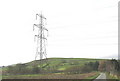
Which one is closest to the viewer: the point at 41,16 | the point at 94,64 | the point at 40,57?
the point at 40,57

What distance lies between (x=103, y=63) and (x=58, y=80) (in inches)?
4187

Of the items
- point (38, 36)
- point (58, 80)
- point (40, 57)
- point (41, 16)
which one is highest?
point (41, 16)

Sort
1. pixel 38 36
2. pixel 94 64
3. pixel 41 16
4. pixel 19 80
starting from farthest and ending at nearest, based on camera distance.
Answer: pixel 94 64
pixel 41 16
pixel 38 36
pixel 19 80

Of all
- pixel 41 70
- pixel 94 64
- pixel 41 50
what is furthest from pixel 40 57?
pixel 94 64

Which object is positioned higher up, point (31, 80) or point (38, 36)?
point (38, 36)

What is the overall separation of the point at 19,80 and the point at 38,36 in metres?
10.9

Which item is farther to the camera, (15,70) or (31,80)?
(15,70)

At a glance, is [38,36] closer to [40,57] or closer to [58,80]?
[40,57]

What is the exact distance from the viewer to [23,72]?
4025cm

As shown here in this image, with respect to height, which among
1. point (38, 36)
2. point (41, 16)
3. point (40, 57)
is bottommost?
point (40, 57)

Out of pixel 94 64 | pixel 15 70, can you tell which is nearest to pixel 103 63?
pixel 94 64

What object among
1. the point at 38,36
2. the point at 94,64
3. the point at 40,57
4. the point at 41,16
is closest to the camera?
the point at 40,57

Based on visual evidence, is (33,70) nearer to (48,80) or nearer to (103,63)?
(48,80)

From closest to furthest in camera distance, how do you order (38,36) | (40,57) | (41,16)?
1. (40,57)
2. (38,36)
3. (41,16)
